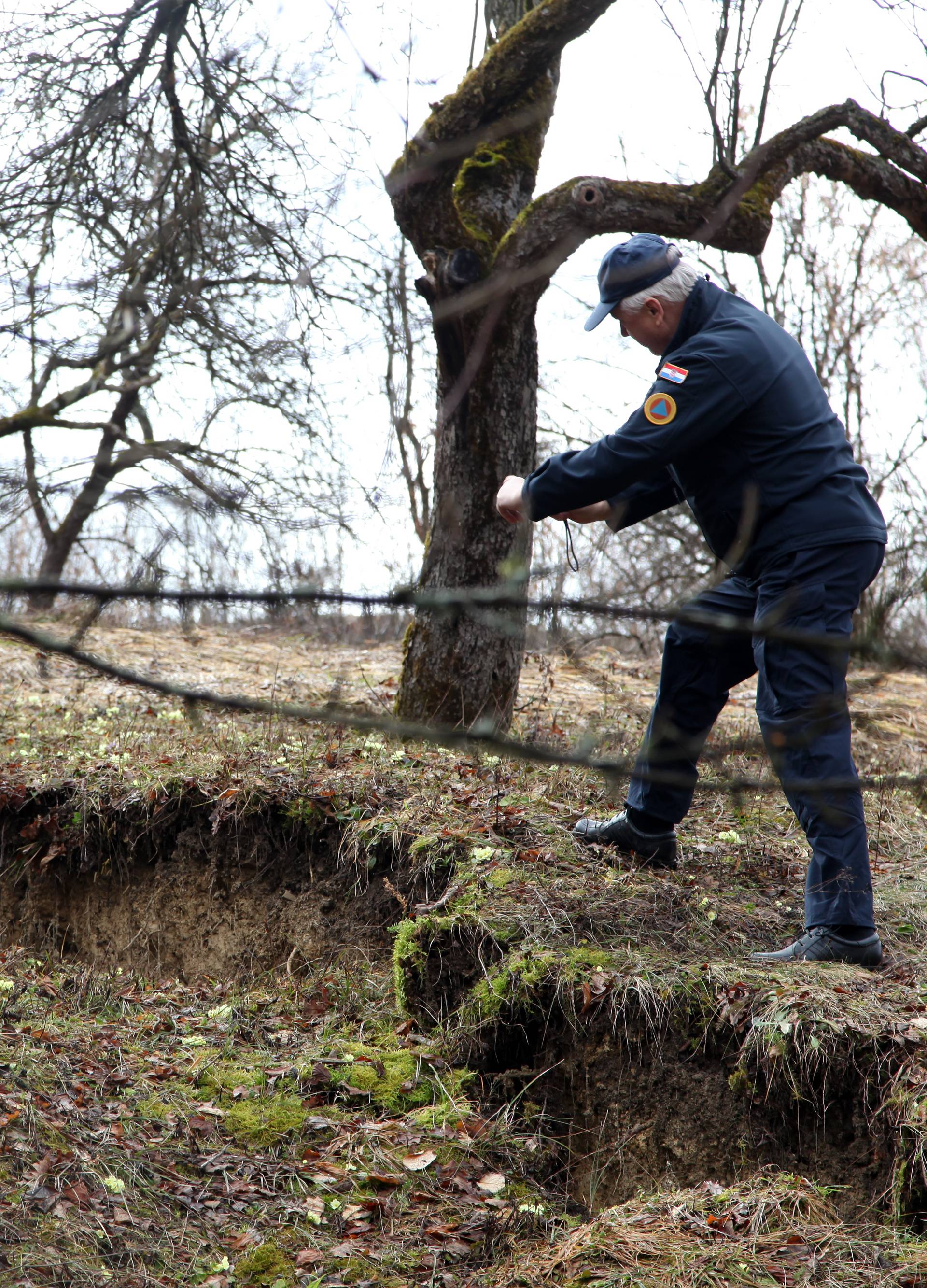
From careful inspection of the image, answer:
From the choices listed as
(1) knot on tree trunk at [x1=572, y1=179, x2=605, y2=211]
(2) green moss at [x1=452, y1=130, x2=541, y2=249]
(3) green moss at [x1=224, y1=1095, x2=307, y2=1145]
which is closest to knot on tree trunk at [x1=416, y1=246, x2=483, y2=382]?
(2) green moss at [x1=452, y1=130, x2=541, y2=249]

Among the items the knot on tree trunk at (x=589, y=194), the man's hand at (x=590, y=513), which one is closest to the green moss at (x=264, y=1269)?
the man's hand at (x=590, y=513)

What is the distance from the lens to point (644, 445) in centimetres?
311

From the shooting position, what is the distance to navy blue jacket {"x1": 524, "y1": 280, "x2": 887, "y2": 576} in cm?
310

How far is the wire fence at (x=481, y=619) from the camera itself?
1.42 m

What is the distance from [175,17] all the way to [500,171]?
1.98m

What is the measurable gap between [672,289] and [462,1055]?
293 cm

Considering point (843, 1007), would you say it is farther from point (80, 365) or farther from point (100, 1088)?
point (80, 365)

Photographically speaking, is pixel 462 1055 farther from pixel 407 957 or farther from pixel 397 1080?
pixel 407 957

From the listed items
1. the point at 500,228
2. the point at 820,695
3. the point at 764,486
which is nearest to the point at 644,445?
the point at 764,486

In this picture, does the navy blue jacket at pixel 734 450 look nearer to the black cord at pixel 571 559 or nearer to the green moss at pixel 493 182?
the black cord at pixel 571 559

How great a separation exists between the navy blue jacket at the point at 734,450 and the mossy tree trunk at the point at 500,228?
80.0 inches

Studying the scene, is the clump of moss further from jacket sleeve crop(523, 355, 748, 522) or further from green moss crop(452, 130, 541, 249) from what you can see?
green moss crop(452, 130, 541, 249)

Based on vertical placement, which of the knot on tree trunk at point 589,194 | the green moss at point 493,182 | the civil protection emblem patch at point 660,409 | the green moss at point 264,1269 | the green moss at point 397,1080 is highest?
the green moss at point 493,182

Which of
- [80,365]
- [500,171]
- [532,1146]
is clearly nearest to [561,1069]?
[532,1146]
